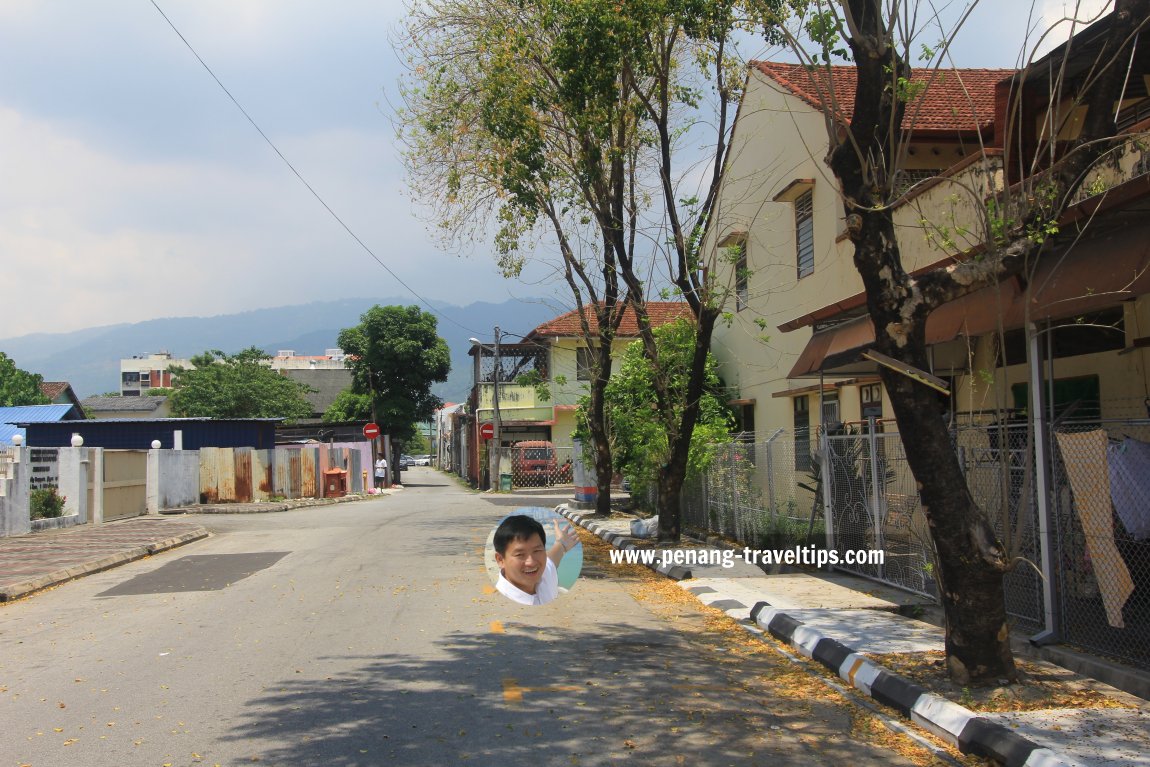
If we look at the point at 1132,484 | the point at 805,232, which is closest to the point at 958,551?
the point at 1132,484

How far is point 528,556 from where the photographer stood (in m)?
6.02

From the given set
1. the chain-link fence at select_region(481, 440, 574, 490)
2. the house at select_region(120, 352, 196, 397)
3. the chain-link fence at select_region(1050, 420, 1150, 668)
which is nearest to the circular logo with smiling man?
the chain-link fence at select_region(1050, 420, 1150, 668)

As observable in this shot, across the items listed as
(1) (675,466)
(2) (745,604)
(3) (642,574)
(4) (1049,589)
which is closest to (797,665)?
(4) (1049,589)

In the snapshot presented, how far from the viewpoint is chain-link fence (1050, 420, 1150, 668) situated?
7.14m

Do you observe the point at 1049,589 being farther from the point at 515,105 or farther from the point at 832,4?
the point at 515,105

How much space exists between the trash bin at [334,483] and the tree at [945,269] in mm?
31259

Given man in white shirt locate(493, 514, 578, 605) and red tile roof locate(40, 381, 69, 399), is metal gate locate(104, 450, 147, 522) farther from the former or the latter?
red tile roof locate(40, 381, 69, 399)

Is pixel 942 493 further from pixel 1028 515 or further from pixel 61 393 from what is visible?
pixel 61 393

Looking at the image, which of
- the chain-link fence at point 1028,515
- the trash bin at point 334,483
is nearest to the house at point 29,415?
the trash bin at point 334,483

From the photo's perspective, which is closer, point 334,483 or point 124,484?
point 124,484

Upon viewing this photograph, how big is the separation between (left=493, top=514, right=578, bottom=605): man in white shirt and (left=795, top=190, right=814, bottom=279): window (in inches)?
525

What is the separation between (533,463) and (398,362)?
45.4 feet

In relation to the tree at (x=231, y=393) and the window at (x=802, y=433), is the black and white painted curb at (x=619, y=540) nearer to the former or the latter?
the window at (x=802, y=433)

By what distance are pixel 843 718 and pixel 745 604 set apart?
4393 mm
